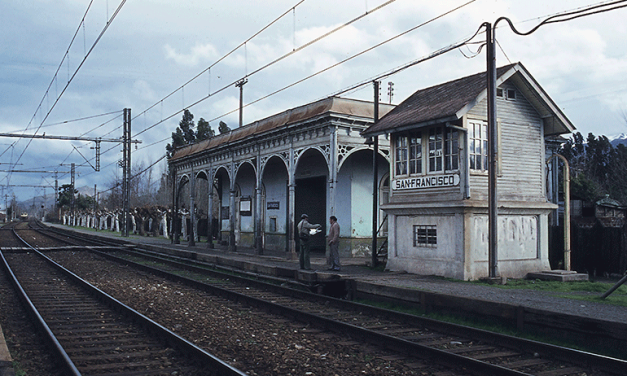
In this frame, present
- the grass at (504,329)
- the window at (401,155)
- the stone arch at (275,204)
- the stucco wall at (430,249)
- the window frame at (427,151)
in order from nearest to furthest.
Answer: the grass at (504,329) → the stucco wall at (430,249) → the window frame at (427,151) → the window at (401,155) → the stone arch at (275,204)

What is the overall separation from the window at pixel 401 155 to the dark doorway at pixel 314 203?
893cm

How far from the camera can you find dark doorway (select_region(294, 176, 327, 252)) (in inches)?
989

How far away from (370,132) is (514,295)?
6.83 metres

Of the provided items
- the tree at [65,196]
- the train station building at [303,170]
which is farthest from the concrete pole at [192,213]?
the tree at [65,196]

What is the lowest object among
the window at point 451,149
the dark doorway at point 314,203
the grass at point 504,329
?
the grass at point 504,329

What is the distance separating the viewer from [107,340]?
321 inches

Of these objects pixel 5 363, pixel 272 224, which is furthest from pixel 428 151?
pixel 272 224

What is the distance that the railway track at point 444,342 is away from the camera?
6.60m

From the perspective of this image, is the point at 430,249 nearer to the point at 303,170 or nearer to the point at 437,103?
the point at 437,103

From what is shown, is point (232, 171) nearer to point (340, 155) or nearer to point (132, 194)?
point (340, 155)

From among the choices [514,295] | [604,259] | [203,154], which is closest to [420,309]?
[514,295]

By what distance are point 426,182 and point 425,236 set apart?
1473 mm

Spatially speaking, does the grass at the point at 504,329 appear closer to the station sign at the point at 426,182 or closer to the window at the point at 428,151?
the station sign at the point at 426,182

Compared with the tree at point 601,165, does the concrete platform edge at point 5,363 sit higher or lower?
lower
